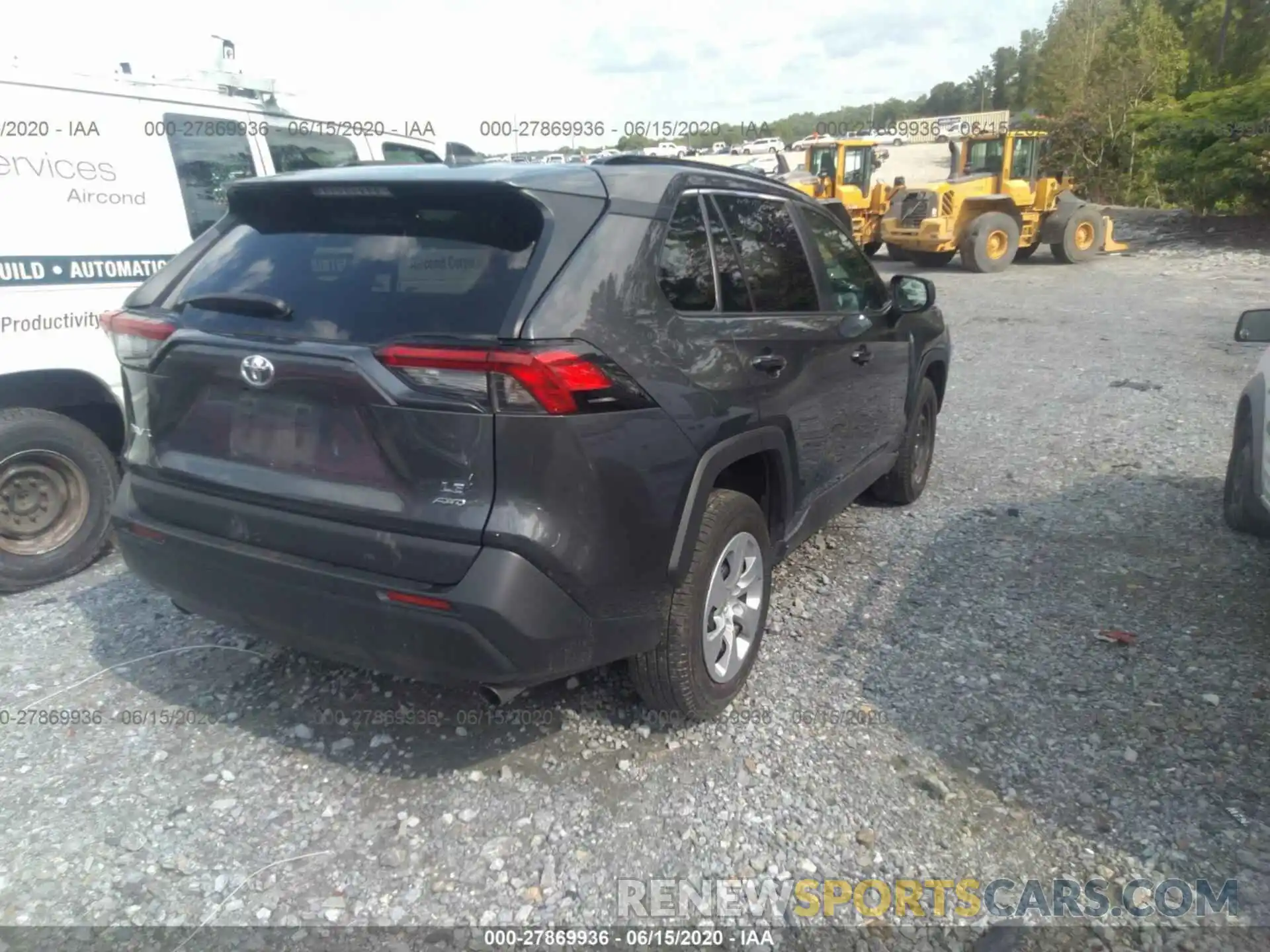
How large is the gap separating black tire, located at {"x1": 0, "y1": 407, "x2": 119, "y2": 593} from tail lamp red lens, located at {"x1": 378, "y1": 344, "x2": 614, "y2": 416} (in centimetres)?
241

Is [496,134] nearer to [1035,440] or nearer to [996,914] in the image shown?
[1035,440]

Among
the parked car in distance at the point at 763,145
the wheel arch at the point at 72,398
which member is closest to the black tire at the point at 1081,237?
the parked car in distance at the point at 763,145

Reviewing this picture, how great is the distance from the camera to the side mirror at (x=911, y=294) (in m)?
4.63

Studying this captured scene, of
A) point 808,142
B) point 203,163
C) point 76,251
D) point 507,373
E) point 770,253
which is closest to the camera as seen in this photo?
point 507,373

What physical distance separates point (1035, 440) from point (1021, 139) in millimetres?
12978

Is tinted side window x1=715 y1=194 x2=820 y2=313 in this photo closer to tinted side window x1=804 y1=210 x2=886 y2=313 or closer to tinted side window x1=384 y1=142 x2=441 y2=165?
tinted side window x1=804 y1=210 x2=886 y2=313

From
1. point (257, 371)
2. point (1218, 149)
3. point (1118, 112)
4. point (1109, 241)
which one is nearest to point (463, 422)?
point (257, 371)

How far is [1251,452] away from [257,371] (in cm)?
413

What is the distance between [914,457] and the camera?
5223 millimetres

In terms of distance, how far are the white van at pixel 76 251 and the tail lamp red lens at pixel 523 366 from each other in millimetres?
1480

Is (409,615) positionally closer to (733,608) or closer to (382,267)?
(382,267)

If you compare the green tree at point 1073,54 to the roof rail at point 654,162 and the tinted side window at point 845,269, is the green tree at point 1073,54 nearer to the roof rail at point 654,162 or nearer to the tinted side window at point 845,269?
the tinted side window at point 845,269

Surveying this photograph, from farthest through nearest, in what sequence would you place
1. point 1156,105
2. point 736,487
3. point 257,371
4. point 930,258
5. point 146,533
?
point 1156,105 < point 930,258 < point 736,487 < point 146,533 < point 257,371

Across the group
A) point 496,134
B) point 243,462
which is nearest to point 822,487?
point 243,462
